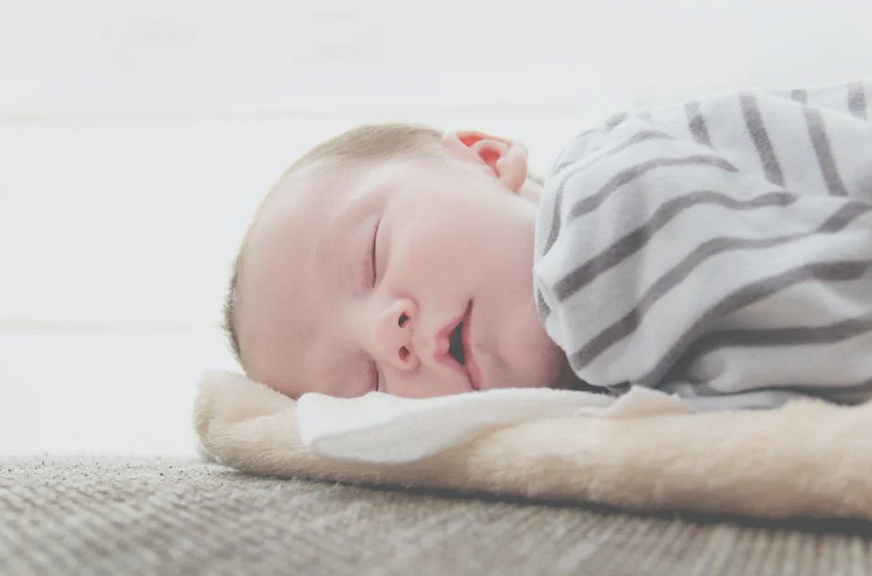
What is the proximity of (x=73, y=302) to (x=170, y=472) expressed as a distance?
1.12m

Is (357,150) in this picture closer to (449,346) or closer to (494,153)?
(494,153)

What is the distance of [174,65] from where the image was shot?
1672mm

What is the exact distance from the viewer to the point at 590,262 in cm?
64

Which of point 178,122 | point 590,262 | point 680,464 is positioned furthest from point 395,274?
point 178,122

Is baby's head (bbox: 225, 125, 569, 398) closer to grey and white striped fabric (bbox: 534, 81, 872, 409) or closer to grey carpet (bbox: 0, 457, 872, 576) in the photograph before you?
grey and white striped fabric (bbox: 534, 81, 872, 409)

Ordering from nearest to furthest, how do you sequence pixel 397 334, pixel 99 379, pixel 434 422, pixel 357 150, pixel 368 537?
pixel 368 537, pixel 434 422, pixel 397 334, pixel 357 150, pixel 99 379

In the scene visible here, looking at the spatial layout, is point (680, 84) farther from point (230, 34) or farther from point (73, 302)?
point (73, 302)

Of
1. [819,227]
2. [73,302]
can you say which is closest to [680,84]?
[819,227]

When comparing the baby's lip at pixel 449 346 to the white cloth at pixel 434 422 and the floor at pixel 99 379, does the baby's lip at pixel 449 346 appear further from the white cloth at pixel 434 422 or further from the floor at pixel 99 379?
the floor at pixel 99 379

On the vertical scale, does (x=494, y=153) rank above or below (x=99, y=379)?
above

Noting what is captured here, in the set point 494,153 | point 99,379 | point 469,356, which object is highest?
point 494,153

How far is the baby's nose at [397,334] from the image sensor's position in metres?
0.71

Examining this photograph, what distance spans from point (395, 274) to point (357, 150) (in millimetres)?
191

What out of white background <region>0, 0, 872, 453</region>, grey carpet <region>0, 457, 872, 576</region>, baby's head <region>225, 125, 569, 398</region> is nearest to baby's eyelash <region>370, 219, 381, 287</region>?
baby's head <region>225, 125, 569, 398</region>
